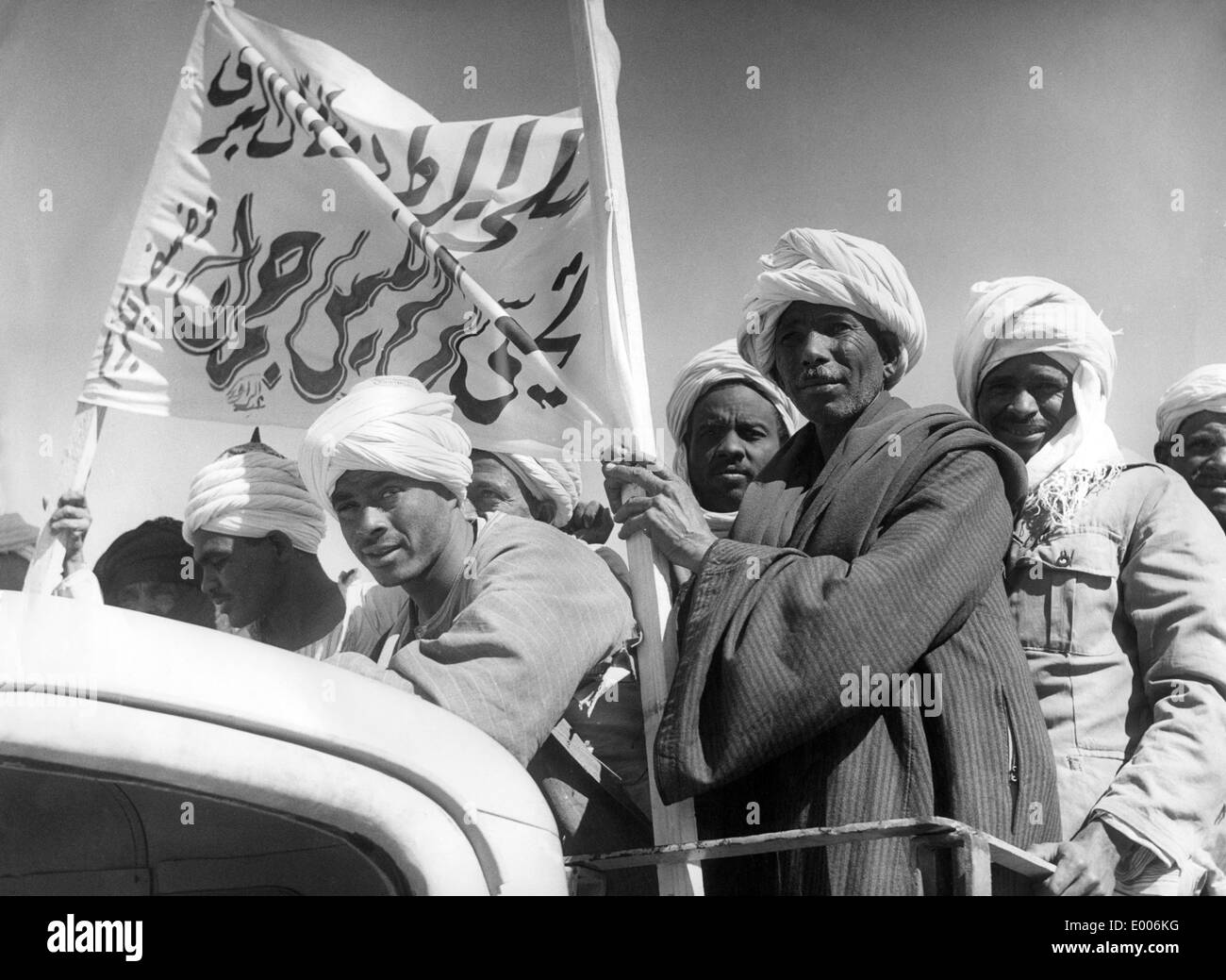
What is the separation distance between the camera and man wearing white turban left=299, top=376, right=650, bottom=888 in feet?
11.8

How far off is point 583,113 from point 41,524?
1.76 metres

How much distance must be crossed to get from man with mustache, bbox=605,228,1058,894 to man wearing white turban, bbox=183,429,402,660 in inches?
36.7

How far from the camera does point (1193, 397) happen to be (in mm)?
4125

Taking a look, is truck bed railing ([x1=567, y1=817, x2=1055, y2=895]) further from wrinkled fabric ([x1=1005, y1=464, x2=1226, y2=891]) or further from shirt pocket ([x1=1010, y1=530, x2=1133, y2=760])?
shirt pocket ([x1=1010, y1=530, x2=1133, y2=760])

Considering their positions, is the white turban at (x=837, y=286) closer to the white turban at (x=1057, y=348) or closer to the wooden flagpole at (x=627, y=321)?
the white turban at (x=1057, y=348)

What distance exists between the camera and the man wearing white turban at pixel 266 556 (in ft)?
13.8

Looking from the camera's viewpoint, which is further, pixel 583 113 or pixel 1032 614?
pixel 583 113

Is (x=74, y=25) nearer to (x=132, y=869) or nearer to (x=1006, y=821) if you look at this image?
(x=132, y=869)

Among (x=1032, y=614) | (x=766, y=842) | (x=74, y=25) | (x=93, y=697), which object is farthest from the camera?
(x=74, y=25)

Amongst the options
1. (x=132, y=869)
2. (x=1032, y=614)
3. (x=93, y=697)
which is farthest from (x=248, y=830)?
(x=1032, y=614)

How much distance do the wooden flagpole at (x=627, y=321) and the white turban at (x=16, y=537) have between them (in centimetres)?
196

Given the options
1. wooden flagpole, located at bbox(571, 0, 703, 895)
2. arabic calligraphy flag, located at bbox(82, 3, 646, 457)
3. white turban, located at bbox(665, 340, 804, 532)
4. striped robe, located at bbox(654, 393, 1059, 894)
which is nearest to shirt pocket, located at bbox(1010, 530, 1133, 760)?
striped robe, located at bbox(654, 393, 1059, 894)

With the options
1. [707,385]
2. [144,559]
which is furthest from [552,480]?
[144,559]

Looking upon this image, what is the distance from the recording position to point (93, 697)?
106 inches
